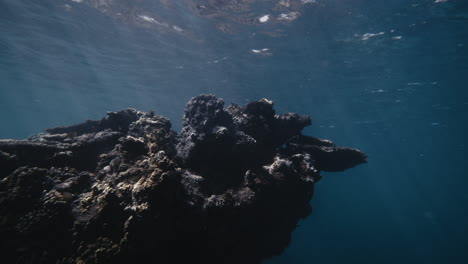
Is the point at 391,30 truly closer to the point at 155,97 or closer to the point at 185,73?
the point at 185,73

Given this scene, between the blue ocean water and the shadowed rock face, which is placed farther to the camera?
the blue ocean water

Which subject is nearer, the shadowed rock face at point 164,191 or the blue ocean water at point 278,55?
the shadowed rock face at point 164,191

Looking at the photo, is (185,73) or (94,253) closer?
(94,253)

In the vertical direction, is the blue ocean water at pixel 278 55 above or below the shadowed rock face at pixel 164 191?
above

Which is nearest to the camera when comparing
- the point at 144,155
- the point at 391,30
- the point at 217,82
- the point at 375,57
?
the point at 144,155

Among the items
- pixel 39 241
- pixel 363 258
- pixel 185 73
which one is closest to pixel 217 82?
pixel 185 73

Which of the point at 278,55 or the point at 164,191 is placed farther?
the point at 278,55

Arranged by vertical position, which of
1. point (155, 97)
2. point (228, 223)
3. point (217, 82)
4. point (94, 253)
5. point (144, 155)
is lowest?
point (228, 223)

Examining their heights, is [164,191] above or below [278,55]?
below
